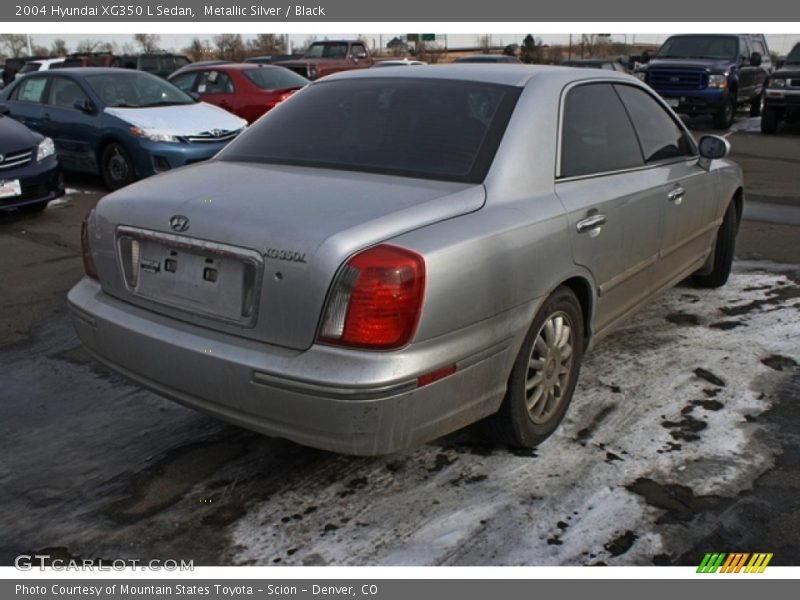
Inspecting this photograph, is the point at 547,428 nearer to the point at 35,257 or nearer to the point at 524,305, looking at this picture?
the point at 524,305

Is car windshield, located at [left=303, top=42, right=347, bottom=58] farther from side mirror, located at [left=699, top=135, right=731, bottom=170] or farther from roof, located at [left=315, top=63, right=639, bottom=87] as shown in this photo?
roof, located at [left=315, top=63, right=639, bottom=87]

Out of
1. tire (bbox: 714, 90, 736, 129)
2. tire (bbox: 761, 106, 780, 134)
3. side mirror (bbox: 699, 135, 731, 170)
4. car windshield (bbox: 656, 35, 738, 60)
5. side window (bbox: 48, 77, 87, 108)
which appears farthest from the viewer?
car windshield (bbox: 656, 35, 738, 60)

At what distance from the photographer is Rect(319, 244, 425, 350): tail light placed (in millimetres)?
2557

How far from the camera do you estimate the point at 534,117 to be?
3.36m

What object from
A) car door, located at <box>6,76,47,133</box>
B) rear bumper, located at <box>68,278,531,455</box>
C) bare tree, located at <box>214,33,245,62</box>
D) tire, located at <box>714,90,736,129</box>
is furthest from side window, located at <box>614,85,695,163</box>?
bare tree, located at <box>214,33,245,62</box>

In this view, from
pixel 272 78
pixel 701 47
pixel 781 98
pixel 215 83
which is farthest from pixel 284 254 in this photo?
pixel 701 47

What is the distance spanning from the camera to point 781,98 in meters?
15.6

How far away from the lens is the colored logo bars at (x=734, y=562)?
267cm

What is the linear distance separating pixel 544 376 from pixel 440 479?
626 mm

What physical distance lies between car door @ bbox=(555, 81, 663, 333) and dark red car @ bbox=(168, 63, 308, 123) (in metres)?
9.21

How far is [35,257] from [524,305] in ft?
17.1

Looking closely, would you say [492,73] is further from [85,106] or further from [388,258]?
[85,106]

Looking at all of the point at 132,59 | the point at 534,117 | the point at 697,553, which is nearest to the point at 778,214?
the point at 534,117

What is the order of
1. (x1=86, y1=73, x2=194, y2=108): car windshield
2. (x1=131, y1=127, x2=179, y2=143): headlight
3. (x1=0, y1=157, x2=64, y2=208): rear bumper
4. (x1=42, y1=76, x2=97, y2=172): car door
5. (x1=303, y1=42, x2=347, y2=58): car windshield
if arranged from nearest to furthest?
(x1=0, y1=157, x2=64, y2=208): rear bumper, (x1=131, y1=127, x2=179, y2=143): headlight, (x1=42, y1=76, x2=97, y2=172): car door, (x1=86, y1=73, x2=194, y2=108): car windshield, (x1=303, y1=42, x2=347, y2=58): car windshield
